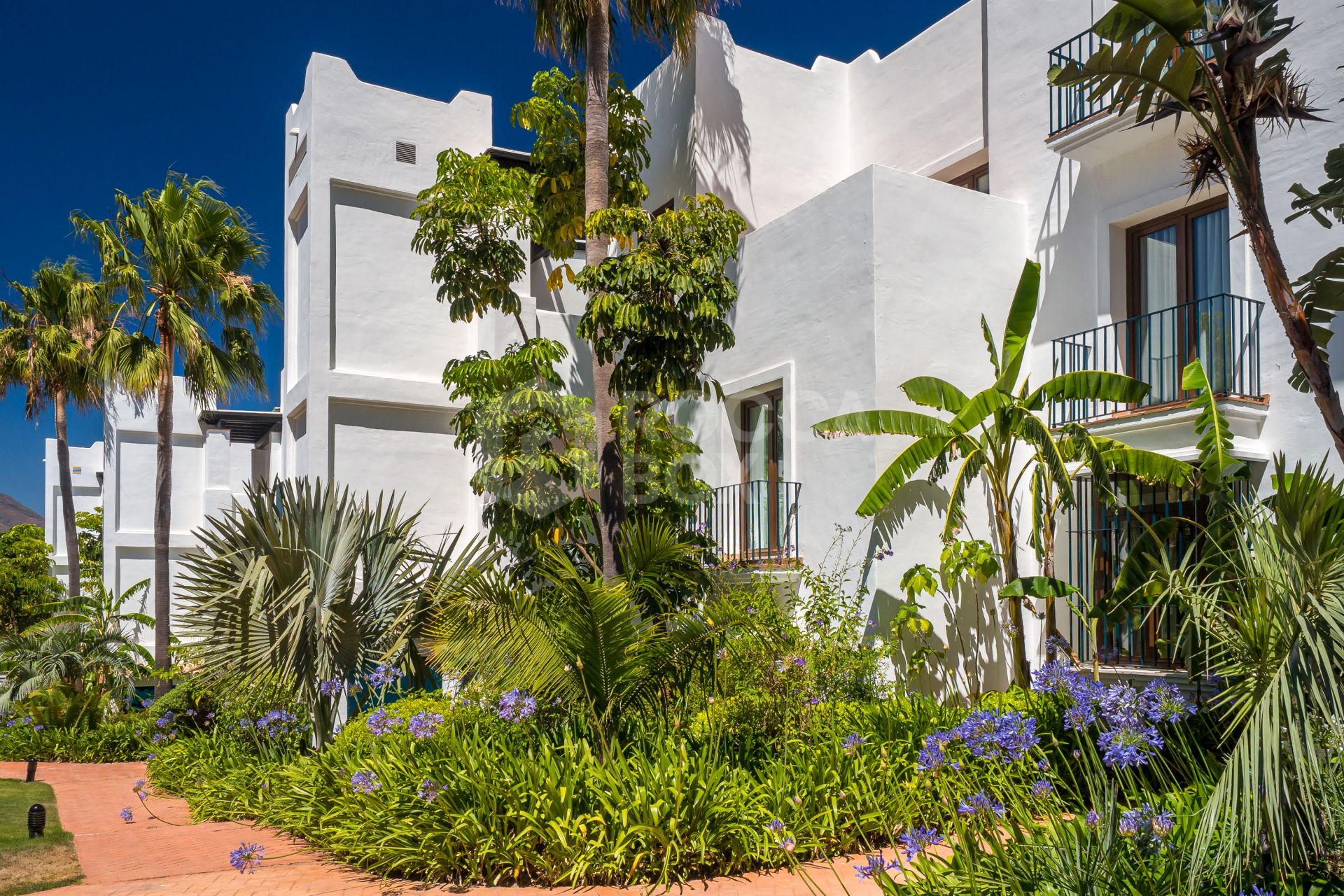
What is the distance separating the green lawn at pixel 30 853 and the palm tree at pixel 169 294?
21.8ft

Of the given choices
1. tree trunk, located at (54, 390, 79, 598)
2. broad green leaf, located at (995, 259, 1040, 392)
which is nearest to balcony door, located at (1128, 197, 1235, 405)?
broad green leaf, located at (995, 259, 1040, 392)

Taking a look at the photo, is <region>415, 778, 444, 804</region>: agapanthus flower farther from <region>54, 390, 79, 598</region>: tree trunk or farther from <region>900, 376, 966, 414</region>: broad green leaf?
<region>54, 390, 79, 598</region>: tree trunk

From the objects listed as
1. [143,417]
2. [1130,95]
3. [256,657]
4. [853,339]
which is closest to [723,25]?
[853,339]

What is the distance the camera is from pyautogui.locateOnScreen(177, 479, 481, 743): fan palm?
953 cm

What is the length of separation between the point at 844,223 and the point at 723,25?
4.96m

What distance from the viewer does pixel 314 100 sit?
17.2 meters

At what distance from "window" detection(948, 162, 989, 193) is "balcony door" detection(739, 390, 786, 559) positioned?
4241 mm

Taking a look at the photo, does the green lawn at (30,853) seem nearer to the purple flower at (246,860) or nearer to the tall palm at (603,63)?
the purple flower at (246,860)

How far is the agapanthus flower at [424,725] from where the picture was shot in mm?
7555

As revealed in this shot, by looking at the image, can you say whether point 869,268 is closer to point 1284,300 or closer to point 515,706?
point 1284,300

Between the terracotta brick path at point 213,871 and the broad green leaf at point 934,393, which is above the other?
the broad green leaf at point 934,393

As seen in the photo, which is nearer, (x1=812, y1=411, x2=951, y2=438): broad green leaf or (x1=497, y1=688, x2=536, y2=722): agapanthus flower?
(x1=497, y1=688, x2=536, y2=722): agapanthus flower

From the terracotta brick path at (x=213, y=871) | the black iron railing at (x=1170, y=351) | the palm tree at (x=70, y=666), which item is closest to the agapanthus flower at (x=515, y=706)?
the terracotta brick path at (x=213, y=871)

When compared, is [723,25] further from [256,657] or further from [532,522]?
[256,657]
